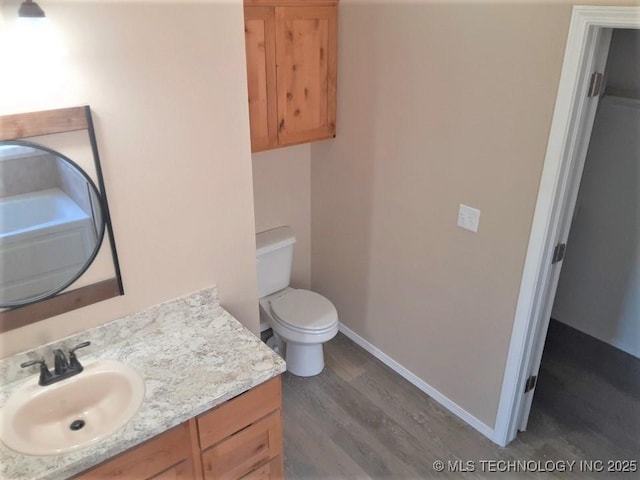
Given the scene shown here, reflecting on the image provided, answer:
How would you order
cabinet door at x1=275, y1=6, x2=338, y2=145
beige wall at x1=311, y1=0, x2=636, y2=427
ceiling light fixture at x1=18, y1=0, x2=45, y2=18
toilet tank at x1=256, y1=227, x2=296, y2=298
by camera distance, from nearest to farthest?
ceiling light fixture at x1=18, y1=0, x2=45, y2=18 < beige wall at x1=311, y1=0, x2=636, y2=427 < cabinet door at x1=275, y1=6, x2=338, y2=145 < toilet tank at x1=256, y1=227, x2=296, y2=298

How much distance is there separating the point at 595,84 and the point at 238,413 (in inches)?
68.8

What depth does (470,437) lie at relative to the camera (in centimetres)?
262

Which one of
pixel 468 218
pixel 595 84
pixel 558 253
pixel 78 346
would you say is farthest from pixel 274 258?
pixel 595 84

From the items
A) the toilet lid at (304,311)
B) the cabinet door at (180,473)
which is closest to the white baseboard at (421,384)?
the toilet lid at (304,311)

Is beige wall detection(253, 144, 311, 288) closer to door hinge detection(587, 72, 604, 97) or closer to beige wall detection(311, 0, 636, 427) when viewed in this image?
beige wall detection(311, 0, 636, 427)

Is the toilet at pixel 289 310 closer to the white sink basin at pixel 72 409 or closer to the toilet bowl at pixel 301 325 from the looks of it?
the toilet bowl at pixel 301 325

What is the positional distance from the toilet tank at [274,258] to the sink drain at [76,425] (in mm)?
1410

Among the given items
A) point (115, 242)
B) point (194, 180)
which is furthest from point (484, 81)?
point (115, 242)

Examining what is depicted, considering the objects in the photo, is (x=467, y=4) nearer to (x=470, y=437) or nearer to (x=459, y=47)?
(x=459, y=47)

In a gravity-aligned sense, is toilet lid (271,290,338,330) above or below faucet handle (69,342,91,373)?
below

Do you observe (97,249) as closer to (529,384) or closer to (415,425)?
(415,425)

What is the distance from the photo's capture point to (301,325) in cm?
282

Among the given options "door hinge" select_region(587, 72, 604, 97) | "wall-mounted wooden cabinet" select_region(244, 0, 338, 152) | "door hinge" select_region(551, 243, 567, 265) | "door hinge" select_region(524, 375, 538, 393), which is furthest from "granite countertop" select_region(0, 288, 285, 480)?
"door hinge" select_region(587, 72, 604, 97)

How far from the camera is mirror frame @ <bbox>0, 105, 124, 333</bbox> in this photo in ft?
4.82
